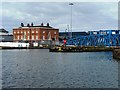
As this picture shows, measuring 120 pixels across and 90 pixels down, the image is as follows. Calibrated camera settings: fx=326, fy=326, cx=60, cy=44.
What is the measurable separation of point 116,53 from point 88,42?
109 m

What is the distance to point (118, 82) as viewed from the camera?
38719 millimetres

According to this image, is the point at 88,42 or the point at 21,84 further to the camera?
the point at 88,42

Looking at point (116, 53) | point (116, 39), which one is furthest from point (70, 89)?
point (116, 39)

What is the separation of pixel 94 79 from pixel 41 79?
268 inches

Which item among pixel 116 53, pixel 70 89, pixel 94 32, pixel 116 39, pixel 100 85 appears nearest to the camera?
pixel 70 89

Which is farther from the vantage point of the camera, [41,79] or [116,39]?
[116,39]

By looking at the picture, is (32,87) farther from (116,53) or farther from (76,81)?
(116,53)

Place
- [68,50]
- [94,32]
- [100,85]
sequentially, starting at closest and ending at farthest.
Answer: [100,85]
[68,50]
[94,32]

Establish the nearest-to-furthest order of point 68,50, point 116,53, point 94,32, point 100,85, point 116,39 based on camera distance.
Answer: point 100,85 → point 116,53 → point 68,50 → point 116,39 → point 94,32

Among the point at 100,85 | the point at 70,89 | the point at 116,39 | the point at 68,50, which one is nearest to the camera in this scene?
the point at 70,89

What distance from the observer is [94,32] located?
197375 millimetres

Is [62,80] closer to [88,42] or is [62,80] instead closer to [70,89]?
[70,89]

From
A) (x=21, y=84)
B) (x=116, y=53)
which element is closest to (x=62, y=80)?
(x=21, y=84)

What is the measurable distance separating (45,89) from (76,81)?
22.4 feet
